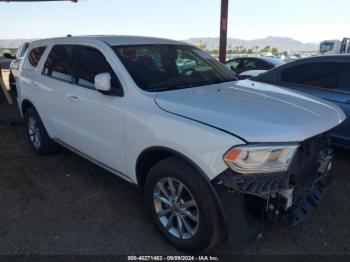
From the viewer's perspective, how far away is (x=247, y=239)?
243cm

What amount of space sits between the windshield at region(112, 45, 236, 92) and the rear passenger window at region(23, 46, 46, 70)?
193 centimetres

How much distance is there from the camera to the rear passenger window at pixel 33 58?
4.80m

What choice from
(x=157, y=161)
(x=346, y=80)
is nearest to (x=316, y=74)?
(x=346, y=80)

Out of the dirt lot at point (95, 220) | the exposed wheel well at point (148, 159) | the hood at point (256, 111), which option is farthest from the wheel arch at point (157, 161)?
the dirt lot at point (95, 220)

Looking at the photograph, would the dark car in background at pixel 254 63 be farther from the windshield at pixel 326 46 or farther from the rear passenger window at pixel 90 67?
the windshield at pixel 326 46

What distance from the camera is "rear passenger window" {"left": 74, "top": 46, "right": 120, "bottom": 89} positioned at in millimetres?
3369

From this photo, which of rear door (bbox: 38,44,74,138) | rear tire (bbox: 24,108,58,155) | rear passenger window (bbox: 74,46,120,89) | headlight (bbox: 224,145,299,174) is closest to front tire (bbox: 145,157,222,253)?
headlight (bbox: 224,145,299,174)

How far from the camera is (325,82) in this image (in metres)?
4.55

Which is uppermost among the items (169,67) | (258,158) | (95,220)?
(169,67)

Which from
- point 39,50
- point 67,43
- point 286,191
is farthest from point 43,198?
point 286,191

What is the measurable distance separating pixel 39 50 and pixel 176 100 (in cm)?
299

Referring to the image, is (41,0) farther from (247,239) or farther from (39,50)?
(247,239)

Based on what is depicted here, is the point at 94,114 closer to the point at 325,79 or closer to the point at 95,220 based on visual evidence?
the point at 95,220

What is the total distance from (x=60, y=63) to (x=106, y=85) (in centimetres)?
156
